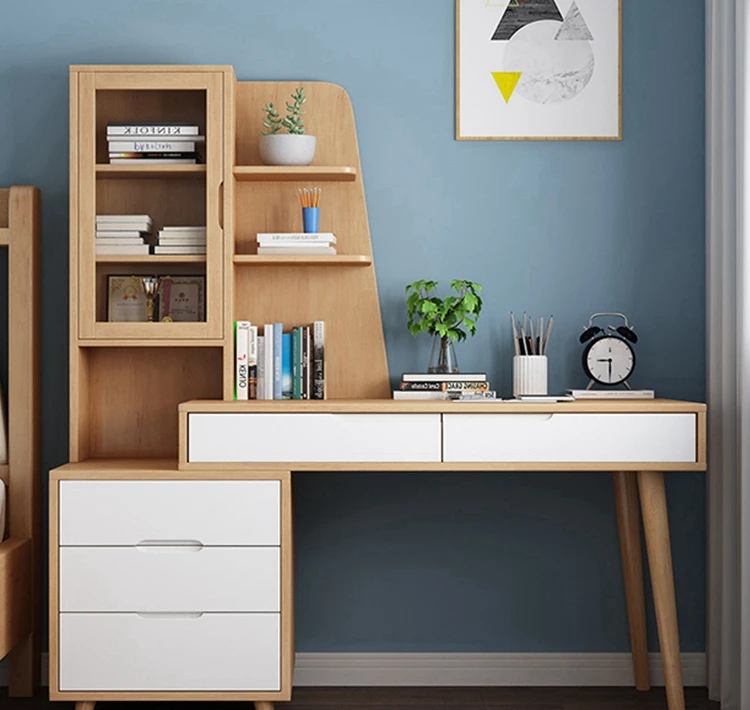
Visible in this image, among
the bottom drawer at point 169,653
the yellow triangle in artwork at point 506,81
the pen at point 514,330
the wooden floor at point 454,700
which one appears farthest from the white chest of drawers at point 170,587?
the yellow triangle in artwork at point 506,81

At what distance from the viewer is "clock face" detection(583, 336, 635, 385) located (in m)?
2.82

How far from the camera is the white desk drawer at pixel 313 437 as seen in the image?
245 cm

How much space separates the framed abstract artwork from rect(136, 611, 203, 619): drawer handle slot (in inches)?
64.4

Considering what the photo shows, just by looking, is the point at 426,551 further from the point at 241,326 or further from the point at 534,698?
the point at 241,326

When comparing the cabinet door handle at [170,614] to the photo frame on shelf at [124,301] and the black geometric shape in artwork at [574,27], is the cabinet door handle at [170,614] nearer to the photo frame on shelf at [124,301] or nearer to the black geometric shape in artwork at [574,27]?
the photo frame on shelf at [124,301]

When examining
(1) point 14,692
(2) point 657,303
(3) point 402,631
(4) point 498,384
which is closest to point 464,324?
(4) point 498,384

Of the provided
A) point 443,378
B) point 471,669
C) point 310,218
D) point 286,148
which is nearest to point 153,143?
point 286,148

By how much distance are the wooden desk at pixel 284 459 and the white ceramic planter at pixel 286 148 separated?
756mm

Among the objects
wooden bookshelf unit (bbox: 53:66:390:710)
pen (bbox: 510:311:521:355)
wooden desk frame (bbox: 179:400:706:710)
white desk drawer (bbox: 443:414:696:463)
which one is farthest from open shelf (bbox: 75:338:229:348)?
pen (bbox: 510:311:521:355)

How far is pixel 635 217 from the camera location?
293cm

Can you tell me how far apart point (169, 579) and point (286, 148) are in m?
1.26

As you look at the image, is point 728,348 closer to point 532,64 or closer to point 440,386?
point 440,386

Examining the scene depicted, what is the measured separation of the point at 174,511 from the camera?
2441 millimetres

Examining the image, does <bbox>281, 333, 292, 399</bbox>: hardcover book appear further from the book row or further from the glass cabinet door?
the book row
